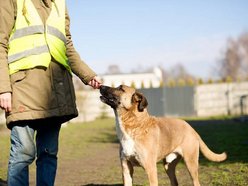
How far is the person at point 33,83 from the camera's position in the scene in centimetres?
364

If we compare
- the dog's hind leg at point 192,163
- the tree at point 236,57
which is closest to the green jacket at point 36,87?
the dog's hind leg at point 192,163

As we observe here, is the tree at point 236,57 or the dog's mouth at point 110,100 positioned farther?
the tree at point 236,57

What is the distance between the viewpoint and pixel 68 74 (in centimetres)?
401

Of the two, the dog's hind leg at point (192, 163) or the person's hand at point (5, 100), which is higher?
the person's hand at point (5, 100)

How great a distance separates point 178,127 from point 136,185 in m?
1.10

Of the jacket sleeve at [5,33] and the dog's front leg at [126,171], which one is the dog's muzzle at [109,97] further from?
the jacket sleeve at [5,33]

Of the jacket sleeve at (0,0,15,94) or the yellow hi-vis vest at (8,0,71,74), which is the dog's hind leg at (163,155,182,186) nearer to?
the yellow hi-vis vest at (8,0,71,74)

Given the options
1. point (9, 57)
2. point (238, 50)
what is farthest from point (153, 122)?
point (238, 50)

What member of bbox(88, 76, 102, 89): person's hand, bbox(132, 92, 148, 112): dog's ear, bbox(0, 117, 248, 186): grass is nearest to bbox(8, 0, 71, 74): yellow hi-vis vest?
bbox(88, 76, 102, 89): person's hand

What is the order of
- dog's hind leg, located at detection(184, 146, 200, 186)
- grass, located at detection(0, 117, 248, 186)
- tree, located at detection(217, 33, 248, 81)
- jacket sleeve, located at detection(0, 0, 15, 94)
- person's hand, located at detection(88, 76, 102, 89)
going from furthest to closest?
1. tree, located at detection(217, 33, 248, 81)
2. grass, located at detection(0, 117, 248, 186)
3. dog's hind leg, located at detection(184, 146, 200, 186)
4. person's hand, located at detection(88, 76, 102, 89)
5. jacket sleeve, located at detection(0, 0, 15, 94)

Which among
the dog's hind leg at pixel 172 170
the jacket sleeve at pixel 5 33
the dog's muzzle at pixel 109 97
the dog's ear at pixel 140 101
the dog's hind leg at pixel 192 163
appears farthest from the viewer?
the dog's hind leg at pixel 172 170

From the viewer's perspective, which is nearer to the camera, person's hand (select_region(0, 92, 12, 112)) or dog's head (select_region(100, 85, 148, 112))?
→ person's hand (select_region(0, 92, 12, 112))

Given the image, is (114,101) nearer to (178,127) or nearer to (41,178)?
(178,127)

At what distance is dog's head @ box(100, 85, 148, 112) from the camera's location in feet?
17.4
